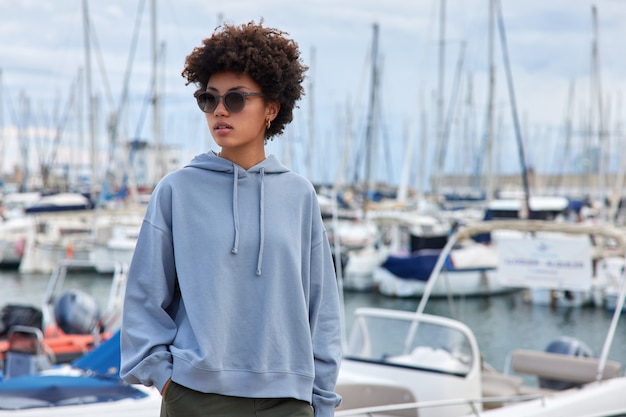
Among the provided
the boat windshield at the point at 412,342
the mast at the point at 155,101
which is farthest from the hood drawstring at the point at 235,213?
the mast at the point at 155,101

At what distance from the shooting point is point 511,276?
33.8 ft

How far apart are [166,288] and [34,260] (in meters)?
28.0

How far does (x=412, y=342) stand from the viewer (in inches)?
264

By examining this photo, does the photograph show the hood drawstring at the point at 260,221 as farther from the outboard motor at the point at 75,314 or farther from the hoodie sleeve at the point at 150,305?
the outboard motor at the point at 75,314

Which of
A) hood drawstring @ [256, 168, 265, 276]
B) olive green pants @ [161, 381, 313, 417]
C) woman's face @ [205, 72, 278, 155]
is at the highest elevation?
woman's face @ [205, 72, 278, 155]

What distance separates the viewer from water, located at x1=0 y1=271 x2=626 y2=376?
56.9 ft

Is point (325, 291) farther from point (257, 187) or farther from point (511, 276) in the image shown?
point (511, 276)

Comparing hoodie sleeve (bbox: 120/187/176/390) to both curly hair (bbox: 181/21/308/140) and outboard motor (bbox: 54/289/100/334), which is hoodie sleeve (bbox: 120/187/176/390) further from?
outboard motor (bbox: 54/289/100/334)

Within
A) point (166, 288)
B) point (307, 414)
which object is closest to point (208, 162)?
point (166, 288)

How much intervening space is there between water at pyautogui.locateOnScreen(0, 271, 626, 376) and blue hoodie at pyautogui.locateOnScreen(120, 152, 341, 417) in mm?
13579

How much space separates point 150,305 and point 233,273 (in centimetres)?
22

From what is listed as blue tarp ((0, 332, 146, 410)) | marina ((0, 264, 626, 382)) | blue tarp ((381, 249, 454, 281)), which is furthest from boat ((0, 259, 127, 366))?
blue tarp ((381, 249, 454, 281))

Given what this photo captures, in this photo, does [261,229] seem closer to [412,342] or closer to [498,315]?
[412,342]

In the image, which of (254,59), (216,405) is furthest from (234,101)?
(216,405)
